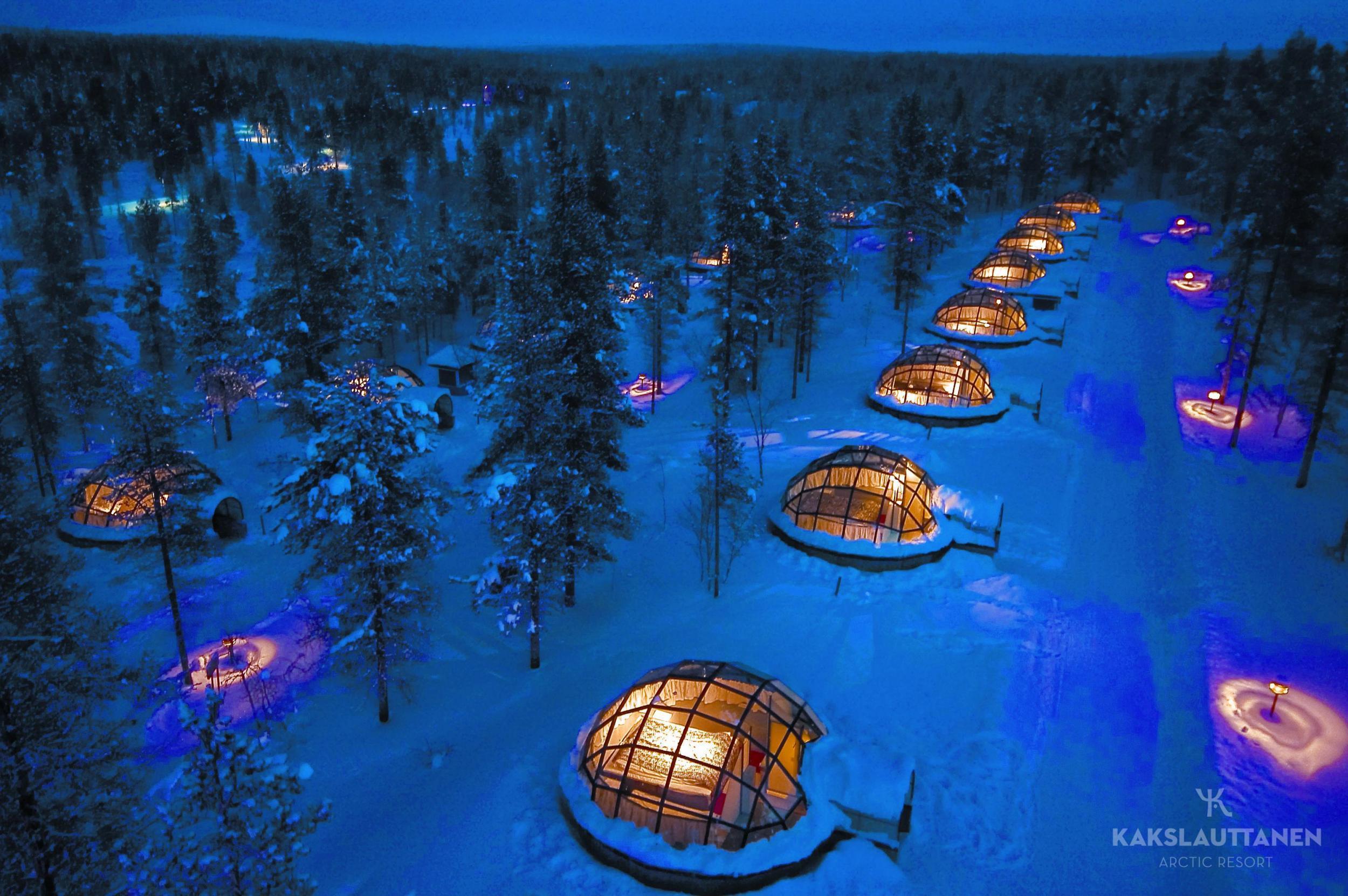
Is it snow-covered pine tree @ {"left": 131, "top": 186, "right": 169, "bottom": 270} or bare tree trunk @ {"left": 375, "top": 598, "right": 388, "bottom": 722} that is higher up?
snow-covered pine tree @ {"left": 131, "top": 186, "right": 169, "bottom": 270}

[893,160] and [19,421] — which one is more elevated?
[893,160]

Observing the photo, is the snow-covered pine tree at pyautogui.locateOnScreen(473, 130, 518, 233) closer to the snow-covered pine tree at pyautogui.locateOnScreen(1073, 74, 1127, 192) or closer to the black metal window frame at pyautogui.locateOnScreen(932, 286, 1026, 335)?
the black metal window frame at pyautogui.locateOnScreen(932, 286, 1026, 335)

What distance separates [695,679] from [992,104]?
266 ft

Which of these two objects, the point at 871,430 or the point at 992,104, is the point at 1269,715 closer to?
the point at 871,430

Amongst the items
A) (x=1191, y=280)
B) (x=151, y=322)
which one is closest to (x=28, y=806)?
(x=151, y=322)

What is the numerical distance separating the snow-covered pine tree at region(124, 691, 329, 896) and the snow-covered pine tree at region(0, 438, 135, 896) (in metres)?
1.44

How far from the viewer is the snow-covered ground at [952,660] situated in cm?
1322

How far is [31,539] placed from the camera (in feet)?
47.9

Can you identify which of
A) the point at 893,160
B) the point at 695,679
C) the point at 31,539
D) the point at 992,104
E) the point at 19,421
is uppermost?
the point at 992,104

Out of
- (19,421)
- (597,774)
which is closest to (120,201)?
(19,421)

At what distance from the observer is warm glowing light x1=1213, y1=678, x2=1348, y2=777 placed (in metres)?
Result: 15.2

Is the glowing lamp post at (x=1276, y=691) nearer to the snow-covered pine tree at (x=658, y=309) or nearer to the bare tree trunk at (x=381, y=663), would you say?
the bare tree trunk at (x=381, y=663)

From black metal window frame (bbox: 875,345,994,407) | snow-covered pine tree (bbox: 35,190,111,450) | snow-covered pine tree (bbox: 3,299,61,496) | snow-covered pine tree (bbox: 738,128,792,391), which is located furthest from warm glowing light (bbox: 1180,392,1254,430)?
snow-covered pine tree (bbox: 35,190,111,450)

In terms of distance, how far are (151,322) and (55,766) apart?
36.6m
